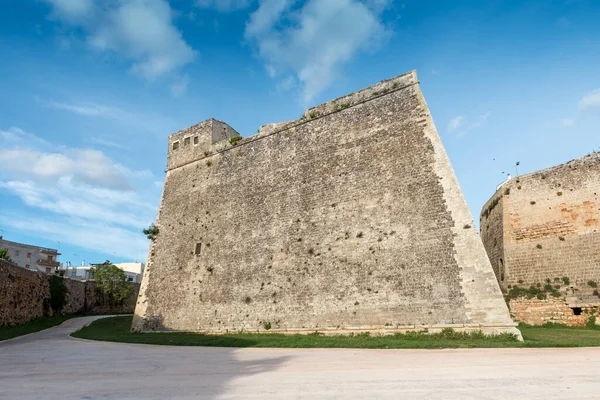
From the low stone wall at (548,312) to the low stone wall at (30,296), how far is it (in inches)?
972

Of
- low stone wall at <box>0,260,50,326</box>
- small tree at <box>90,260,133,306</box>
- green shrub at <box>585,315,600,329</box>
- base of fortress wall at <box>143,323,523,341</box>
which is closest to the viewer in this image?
base of fortress wall at <box>143,323,523,341</box>

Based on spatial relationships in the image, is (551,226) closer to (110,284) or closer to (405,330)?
(405,330)

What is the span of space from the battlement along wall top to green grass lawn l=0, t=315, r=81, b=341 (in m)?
10.7

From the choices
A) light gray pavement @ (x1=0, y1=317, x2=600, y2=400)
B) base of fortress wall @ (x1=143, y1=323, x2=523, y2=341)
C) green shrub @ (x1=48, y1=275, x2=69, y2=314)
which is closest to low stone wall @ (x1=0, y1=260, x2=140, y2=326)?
green shrub @ (x1=48, y1=275, x2=69, y2=314)

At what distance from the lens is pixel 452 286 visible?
12195 mm

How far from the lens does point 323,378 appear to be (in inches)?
219

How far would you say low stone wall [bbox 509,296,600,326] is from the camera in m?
16.4

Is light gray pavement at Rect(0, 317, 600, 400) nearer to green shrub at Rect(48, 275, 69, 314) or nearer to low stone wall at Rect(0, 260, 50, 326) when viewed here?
low stone wall at Rect(0, 260, 50, 326)

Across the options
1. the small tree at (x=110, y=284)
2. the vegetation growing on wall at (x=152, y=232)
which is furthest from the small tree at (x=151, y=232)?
the small tree at (x=110, y=284)

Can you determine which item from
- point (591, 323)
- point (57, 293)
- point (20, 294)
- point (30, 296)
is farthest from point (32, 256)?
point (591, 323)

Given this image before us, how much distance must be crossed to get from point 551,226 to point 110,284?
3640 centimetres

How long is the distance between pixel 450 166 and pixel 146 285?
623 inches

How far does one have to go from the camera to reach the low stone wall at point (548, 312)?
16.4 m

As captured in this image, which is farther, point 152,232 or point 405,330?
point 152,232
